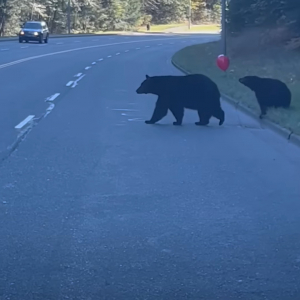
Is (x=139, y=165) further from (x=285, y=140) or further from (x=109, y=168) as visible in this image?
(x=285, y=140)

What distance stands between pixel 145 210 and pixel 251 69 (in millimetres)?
20361

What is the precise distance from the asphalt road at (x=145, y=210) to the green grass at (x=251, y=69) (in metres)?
0.92

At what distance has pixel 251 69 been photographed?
27672 millimetres

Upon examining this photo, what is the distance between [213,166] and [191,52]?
30544 mm

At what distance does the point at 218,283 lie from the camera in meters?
5.71

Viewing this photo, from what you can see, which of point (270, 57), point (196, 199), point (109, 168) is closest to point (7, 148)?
point (109, 168)

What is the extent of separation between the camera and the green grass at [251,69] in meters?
15.5

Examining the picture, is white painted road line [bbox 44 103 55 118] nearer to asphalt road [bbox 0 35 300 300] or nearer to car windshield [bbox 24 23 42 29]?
asphalt road [bbox 0 35 300 300]

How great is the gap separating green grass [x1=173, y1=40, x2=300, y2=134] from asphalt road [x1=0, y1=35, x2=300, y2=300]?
3.03 ft

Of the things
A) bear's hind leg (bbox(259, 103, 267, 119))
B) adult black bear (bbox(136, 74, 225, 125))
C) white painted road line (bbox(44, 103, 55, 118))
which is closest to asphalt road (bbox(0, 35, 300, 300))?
white painted road line (bbox(44, 103, 55, 118))

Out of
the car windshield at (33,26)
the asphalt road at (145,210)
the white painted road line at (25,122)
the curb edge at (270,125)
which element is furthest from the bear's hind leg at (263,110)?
the car windshield at (33,26)

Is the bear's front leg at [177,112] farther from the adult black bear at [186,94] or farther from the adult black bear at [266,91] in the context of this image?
the adult black bear at [266,91]

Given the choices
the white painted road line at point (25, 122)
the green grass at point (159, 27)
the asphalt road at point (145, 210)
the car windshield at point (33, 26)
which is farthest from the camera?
the green grass at point (159, 27)

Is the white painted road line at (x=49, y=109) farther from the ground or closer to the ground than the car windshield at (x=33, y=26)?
farther from the ground
